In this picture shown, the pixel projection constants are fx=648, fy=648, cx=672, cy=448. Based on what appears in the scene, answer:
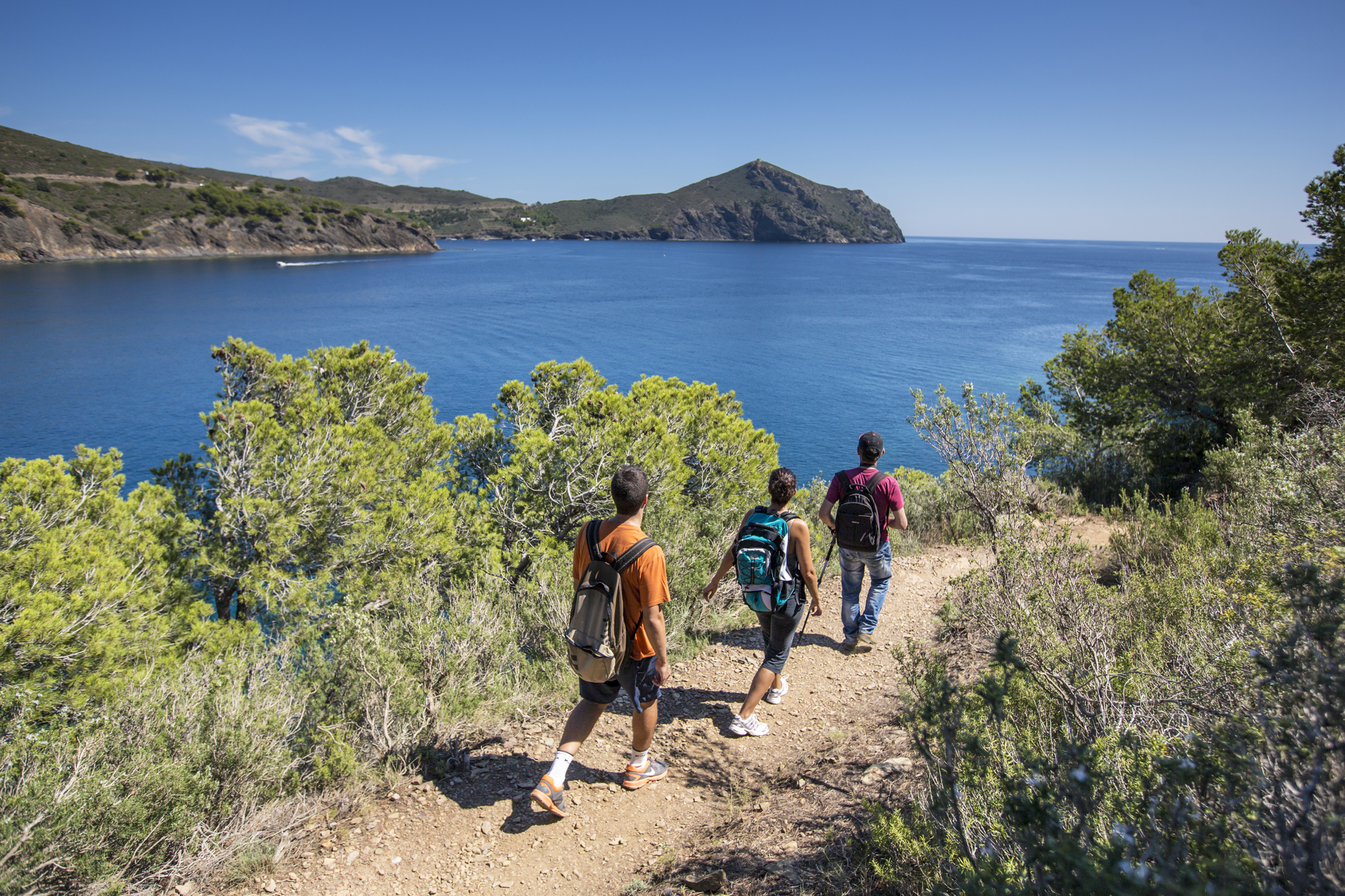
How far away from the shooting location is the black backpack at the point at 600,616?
10.9ft

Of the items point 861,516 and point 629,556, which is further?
point 861,516

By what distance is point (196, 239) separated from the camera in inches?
3396

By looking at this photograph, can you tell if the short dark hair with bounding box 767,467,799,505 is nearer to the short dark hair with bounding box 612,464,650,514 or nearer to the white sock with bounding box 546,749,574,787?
the short dark hair with bounding box 612,464,650,514

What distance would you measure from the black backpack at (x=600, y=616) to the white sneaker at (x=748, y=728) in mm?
1449

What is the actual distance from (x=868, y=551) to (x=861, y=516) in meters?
0.32

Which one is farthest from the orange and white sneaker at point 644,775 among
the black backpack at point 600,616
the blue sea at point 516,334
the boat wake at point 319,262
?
the boat wake at point 319,262

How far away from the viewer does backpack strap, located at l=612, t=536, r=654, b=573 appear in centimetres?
329

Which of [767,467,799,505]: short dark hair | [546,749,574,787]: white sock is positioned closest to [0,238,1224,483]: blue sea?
[767,467,799,505]: short dark hair

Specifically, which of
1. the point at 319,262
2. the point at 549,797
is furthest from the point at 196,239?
the point at 549,797

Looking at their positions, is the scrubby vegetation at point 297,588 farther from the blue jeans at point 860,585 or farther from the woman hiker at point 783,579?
the woman hiker at point 783,579

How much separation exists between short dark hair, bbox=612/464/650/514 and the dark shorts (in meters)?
0.83

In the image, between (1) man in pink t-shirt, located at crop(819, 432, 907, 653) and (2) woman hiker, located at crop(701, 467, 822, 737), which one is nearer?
(2) woman hiker, located at crop(701, 467, 822, 737)

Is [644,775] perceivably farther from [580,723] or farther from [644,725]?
[580,723]

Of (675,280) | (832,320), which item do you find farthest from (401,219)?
(832,320)
